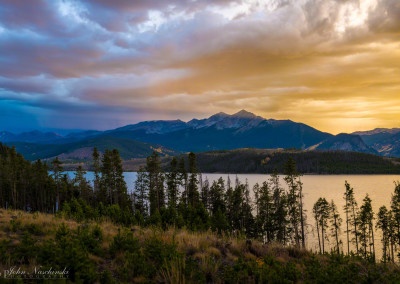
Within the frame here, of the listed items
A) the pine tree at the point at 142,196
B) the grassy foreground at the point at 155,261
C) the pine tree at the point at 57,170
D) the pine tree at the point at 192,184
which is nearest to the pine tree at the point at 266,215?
the pine tree at the point at 192,184

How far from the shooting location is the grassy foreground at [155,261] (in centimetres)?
634

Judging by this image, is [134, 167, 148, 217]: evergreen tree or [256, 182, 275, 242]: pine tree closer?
[256, 182, 275, 242]: pine tree

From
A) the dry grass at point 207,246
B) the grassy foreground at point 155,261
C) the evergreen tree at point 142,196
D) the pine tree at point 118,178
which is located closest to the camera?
the grassy foreground at point 155,261

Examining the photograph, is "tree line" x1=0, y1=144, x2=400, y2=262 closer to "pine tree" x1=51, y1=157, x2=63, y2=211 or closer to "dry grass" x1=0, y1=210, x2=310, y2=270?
"pine tree" x1=51, y1=157, x2=63, y2=211

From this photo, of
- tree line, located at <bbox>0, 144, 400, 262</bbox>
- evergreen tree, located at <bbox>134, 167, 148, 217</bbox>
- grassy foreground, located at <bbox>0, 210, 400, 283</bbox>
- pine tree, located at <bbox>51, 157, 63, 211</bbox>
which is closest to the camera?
grassy foreground, located at <bbox>0, 210, 400, 283</bbox>

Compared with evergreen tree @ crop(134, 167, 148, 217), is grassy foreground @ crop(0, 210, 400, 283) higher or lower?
higher

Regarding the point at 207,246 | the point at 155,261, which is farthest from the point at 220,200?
the point at 155,261

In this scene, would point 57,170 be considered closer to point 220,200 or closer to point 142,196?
point 142,196

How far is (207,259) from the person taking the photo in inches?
313

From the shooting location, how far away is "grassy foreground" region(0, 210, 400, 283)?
6.34 metres

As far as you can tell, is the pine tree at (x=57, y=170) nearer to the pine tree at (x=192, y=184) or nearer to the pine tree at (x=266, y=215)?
the pine tree at (x=192, y=184)

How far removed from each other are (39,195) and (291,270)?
71.0 meters

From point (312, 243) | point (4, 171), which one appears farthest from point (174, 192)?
point (4, 171)

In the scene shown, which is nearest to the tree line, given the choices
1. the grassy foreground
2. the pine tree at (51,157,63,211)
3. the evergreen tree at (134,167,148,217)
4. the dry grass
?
the pine tree at (51,157,63,211)
